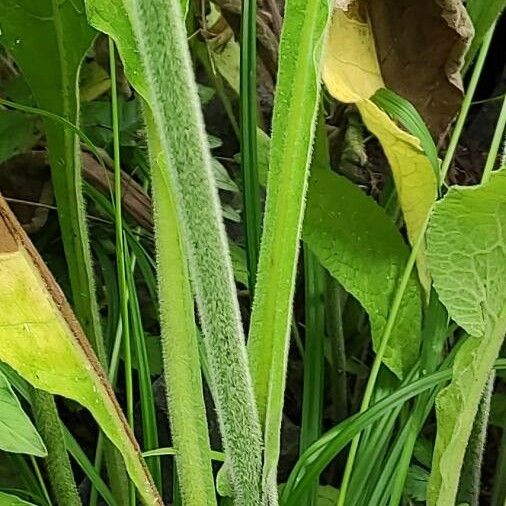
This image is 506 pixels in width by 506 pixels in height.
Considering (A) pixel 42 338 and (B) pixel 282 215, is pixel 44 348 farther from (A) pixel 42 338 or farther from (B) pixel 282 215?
(B) pixel 282 215

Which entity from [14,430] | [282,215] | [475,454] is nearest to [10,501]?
[14,430]

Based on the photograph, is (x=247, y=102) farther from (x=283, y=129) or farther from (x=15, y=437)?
(x=15, y=437)

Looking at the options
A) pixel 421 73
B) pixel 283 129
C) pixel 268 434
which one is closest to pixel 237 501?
pixel 268 434

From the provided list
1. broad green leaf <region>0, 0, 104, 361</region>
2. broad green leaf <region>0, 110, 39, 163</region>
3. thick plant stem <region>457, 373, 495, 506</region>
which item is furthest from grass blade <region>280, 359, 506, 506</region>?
broad green leaf <region>0, 110, 39, 163</region>

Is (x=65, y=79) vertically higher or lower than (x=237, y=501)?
higher

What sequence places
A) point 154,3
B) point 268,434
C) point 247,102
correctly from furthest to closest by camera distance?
1. point 247,102
2. point 268,434
3. point 154,3

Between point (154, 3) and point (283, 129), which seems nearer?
point (154, 3)

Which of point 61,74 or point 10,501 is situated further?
point 61,74
